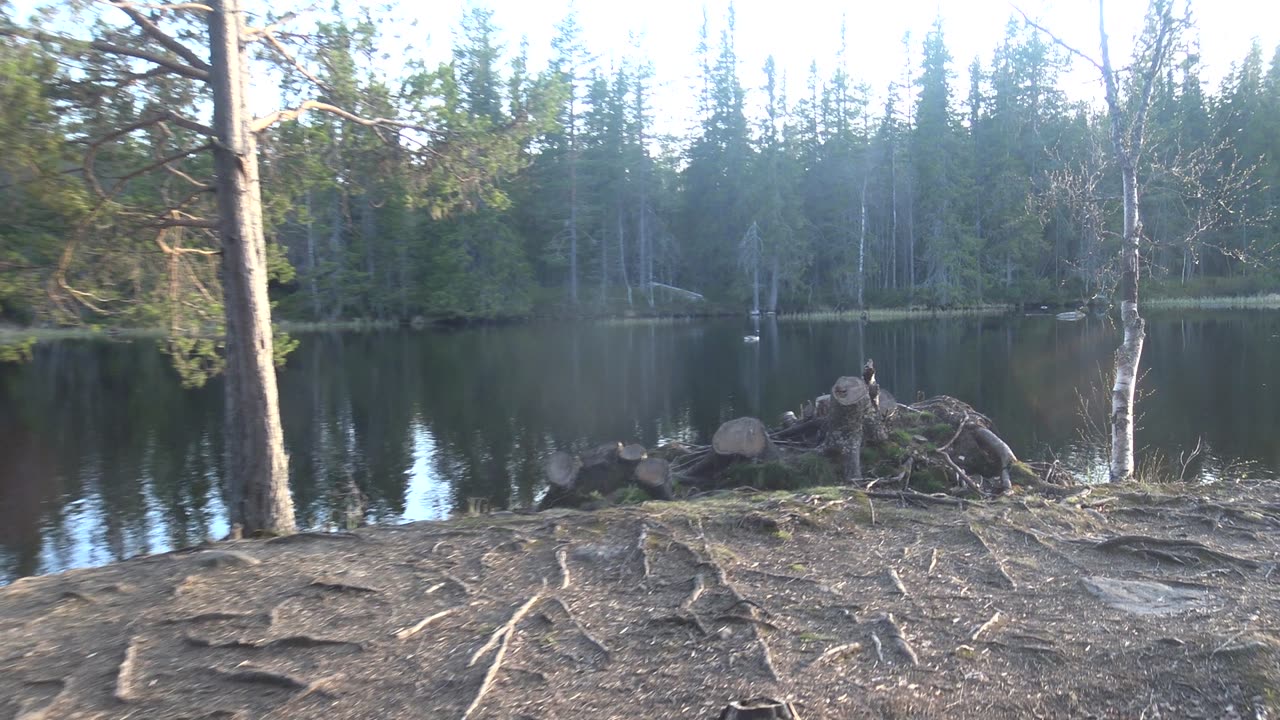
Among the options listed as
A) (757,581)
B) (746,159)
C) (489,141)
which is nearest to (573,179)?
(746,159)

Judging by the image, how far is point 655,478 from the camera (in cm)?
1016

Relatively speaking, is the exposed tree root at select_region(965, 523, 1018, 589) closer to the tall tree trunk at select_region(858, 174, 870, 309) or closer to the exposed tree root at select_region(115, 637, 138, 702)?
the exposed tree root at select_region(115, 637, 138, 702)

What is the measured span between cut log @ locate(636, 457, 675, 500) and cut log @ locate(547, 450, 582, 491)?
2.95 ft

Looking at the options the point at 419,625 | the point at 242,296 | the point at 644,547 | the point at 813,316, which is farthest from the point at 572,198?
the point at 419,625

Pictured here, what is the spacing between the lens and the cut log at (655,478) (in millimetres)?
10102

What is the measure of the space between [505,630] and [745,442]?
244 inches

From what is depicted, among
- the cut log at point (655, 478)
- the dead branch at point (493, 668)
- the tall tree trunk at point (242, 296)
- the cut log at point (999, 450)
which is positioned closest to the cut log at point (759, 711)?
the dead branch at point (493, 668)

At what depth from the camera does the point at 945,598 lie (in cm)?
499

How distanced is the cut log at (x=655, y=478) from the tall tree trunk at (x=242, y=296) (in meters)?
3.93

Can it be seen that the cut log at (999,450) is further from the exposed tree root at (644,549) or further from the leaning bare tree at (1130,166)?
the exposed tree root at (644,549)

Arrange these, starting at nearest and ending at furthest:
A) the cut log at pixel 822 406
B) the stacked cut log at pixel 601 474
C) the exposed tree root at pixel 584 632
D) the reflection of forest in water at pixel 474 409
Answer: the exposed tree root at pixel 584 632, the stacked cut log at pixel 601 474, the cut log at pixel 822 406, the reflection of forest in water at pixel 474 409

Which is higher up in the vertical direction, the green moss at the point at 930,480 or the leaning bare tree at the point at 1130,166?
the leaning bare tree at the point at 1130,166

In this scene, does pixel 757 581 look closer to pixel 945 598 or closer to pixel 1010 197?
pixel 945 598

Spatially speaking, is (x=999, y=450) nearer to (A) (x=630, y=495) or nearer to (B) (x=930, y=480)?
(B) (x=930, y=480)
